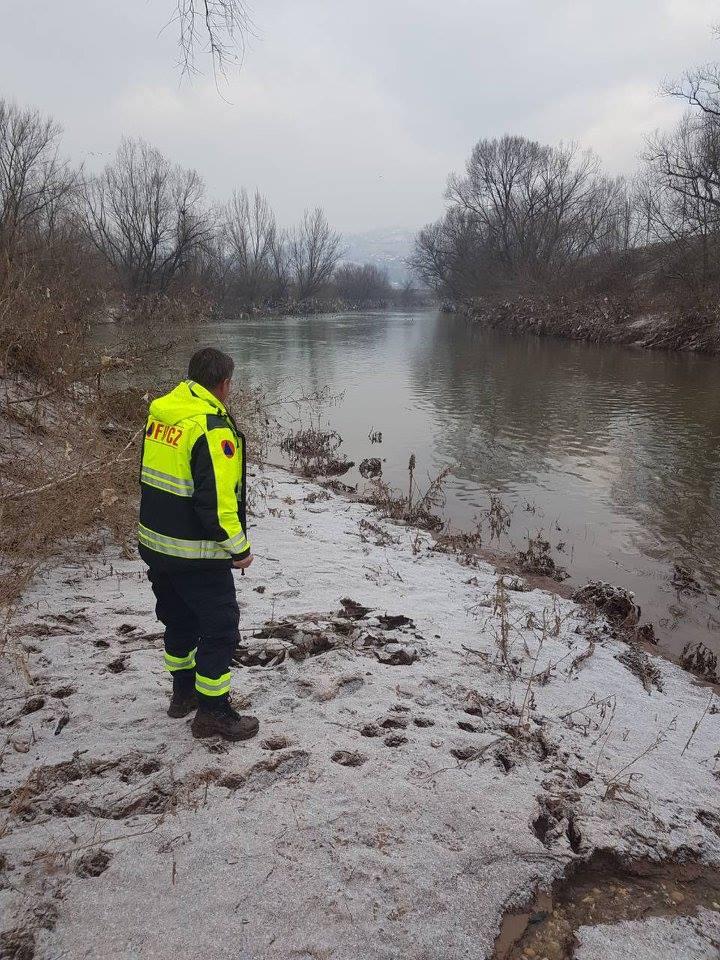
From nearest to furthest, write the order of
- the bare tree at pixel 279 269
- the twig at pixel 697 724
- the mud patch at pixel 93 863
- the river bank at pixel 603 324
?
the mud patch at pixel 93 863 → the twig at pixel 697 724 → the river bank at pixel 603 324 → the bare tree at pixel 279 269

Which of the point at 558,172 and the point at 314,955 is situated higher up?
the point at 558,172

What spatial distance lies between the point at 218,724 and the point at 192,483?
1.28m

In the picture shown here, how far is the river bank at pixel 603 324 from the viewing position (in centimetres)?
2467

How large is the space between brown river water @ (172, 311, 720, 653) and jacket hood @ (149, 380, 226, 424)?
4.51 metres

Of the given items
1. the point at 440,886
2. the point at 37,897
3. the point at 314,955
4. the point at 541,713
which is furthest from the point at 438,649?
Result: the point at 37,897

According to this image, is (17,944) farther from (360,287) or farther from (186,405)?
(360,287)

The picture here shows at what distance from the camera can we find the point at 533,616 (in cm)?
480

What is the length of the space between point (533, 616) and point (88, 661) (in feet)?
11.0

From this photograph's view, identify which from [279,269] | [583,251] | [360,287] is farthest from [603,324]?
[360,287]

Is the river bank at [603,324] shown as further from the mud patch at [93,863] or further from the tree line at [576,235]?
the mud patch at [93,863]

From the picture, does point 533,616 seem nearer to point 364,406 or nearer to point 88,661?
point 88,661

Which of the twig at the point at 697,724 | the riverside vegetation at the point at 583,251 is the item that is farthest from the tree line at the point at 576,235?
the twig at the point at 697,724

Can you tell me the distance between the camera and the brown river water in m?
6.88

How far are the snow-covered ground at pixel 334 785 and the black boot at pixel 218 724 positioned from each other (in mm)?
59
